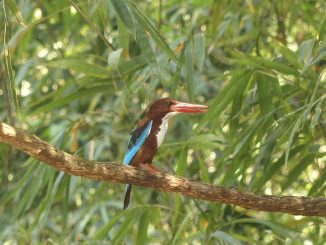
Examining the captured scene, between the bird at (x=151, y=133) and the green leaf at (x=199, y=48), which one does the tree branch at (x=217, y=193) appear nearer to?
the bird at (x=151, y=133)

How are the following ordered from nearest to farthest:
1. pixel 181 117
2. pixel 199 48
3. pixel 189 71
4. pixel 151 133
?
pixel 151 133 < pixel 189 71 < pixel 199 48 < pixel 181 117

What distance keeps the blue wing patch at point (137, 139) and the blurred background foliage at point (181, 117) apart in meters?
0.18

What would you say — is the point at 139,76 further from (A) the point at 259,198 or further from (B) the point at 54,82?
(B) the point at 54,82

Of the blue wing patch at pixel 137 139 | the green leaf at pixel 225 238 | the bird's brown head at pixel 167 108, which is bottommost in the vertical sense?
the green leaf at pixel 225 238

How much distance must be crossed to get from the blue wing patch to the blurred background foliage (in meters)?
0.18

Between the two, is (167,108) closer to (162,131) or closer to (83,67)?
(162,131)

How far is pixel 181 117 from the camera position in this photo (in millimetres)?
4918

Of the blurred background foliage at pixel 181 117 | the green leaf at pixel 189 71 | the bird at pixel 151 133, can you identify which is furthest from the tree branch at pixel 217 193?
the green leaf at pixel 189 71

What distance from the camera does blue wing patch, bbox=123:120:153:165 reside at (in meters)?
3.09

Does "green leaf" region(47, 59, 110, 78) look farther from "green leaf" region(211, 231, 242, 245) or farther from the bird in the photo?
"green leaf" region(211, 231, 242, 245)

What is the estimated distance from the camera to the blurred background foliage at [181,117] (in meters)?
2.98

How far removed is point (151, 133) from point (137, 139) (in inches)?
2.4

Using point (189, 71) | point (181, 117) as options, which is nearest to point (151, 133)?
point (189, 71)

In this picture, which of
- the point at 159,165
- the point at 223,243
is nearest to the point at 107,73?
the point at 159,165
